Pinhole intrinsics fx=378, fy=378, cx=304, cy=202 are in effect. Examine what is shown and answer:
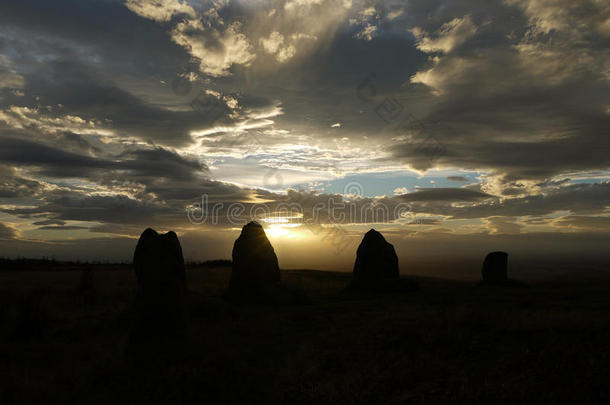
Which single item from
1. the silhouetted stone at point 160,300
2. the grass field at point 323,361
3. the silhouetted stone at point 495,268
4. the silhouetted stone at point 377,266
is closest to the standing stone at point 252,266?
the grass field at point 323,361

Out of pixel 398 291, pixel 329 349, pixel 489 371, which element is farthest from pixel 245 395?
pixel 398 291

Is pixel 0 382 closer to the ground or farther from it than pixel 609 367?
closer to the ground

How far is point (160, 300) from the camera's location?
10.5 m

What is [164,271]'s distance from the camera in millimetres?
10820

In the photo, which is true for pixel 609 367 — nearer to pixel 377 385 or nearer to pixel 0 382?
pixel 377 385

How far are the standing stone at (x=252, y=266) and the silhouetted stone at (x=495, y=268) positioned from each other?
1730 centimetres

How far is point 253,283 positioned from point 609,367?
1632 cm

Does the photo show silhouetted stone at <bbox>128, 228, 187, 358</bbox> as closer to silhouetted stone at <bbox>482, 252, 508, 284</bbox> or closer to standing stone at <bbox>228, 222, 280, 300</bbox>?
standing stone at <bbox>228, 222, 280, 300</bbox>

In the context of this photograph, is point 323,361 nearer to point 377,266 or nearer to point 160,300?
point 160,300

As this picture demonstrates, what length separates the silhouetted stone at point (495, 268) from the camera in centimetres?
2894

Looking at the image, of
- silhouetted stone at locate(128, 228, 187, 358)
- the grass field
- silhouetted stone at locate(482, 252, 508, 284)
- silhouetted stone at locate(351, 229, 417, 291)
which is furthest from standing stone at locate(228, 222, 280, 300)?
silhouetted stone at locate(482, 252, 508, 284)

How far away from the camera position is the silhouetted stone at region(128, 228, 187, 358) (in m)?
10.2

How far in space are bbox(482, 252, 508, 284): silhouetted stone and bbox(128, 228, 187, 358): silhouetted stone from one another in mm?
25465

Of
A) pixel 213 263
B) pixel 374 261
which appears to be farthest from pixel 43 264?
pixel 374 261
